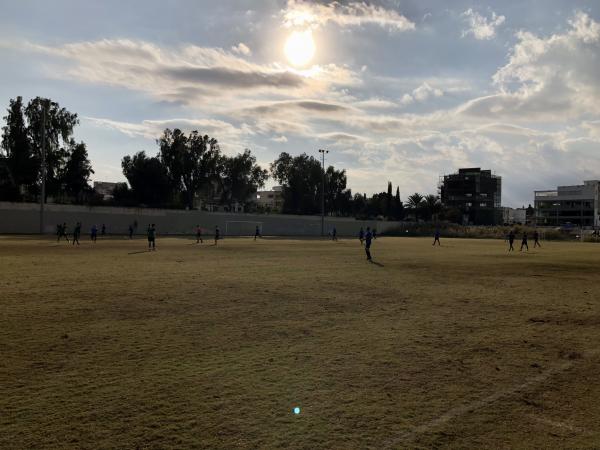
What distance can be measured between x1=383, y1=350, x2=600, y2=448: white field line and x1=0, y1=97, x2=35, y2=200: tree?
6677 cm

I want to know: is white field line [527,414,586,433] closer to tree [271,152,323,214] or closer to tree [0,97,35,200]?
tree [0,97,35,200]

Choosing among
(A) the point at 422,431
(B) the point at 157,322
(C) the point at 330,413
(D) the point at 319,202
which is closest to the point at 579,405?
(A) the point at 422,431

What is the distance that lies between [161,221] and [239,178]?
33733mm

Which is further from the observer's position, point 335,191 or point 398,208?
point 398,208

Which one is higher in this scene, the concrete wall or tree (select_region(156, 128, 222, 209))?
tree (select_region(156, 128, 222, 209))

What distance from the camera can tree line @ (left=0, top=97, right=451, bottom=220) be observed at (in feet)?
202

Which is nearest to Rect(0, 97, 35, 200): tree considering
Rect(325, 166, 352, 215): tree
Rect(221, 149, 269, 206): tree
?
Rect(221, 149, 269, 206): tree

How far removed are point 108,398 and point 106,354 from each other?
179 centimetres

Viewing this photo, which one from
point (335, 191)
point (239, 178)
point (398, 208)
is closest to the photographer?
point (239, 178)

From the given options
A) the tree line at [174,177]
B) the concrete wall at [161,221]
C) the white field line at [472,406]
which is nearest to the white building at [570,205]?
the tree line at [174,177]

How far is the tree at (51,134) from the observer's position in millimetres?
62500

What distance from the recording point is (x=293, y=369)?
6.16 meters

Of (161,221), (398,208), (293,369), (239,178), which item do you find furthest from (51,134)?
(398,208)

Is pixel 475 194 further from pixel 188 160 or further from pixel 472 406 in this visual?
pixel 472 406
